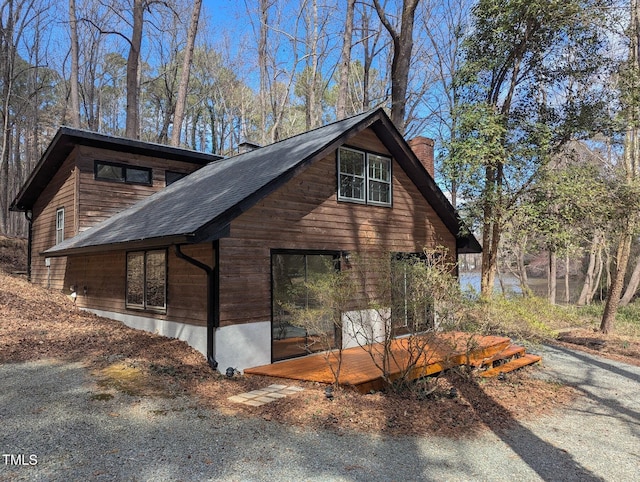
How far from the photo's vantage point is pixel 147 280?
853cm

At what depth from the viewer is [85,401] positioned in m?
4.94

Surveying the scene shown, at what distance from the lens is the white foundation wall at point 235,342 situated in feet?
21.6

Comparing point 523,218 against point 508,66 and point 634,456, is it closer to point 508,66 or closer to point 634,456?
point 508,66

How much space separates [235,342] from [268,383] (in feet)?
2.86

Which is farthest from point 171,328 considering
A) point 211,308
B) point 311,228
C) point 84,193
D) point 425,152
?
point 425,152

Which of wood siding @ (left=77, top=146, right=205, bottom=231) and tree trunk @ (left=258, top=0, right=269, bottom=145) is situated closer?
wood siding @ (left=77, top=146, right=205, bottom=231)

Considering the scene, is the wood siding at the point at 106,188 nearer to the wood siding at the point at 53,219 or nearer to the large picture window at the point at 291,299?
the wood siding at the point at 53,219

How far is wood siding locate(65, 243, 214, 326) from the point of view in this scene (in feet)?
23.2

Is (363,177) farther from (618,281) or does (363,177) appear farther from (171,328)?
(618,281)

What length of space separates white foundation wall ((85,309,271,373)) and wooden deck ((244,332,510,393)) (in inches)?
7.2

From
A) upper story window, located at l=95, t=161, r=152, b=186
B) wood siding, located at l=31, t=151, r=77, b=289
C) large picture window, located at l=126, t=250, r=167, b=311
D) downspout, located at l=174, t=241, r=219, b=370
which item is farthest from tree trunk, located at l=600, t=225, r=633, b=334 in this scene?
A: wood siding, located at l=31, t=151, r=77, b=289

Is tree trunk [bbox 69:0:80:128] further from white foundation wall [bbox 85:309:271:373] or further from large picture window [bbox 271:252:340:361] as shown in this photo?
large picture window [bbox 271:252:340:361]

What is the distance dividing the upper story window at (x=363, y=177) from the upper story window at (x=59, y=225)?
829 centimetres

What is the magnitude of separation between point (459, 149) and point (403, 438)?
22.6ft
